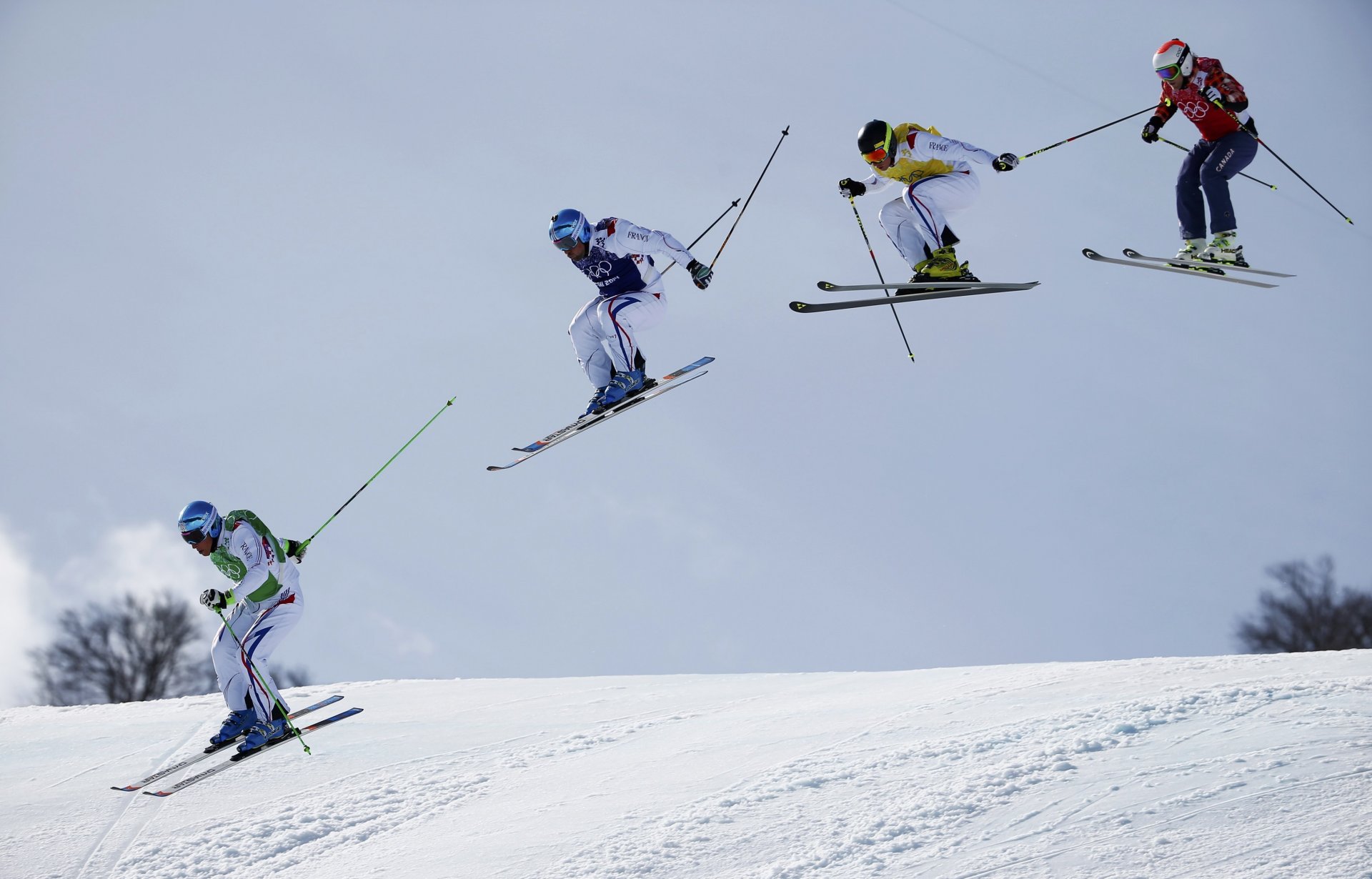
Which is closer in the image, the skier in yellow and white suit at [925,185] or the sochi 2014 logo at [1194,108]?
the skier in yellow and white suit at [925,185]

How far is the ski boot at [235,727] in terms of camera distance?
32.3 ft

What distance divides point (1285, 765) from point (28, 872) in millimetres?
8067

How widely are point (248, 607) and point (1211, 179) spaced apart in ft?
27.9

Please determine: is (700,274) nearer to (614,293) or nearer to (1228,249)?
(614,293)

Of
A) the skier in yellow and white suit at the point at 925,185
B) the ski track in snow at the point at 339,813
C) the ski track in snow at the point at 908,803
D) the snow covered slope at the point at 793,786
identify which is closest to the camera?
the snow covered slope at the point at 793,786

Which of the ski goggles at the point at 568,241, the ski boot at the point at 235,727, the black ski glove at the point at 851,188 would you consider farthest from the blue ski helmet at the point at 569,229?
the ski boot at the point at 235,727

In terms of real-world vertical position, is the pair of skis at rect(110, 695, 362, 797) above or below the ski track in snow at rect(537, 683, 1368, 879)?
above

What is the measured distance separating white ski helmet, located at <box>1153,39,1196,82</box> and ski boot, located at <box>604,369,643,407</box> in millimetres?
4913

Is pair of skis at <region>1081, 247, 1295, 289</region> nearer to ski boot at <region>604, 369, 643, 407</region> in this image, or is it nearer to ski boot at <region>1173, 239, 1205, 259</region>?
ski boot at <region>1173, 239, 1205, 259</region>

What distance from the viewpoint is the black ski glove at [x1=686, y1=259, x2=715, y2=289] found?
1023 centimetres

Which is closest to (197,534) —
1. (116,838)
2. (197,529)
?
(197,529)

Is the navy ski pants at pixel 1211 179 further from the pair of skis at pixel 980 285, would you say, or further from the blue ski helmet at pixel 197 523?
the blue ski helmet at pixel 197 523

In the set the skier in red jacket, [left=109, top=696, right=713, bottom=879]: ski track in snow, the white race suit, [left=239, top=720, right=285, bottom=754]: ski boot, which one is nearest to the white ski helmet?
the skier in red jacket

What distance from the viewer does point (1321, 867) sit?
6777mm
